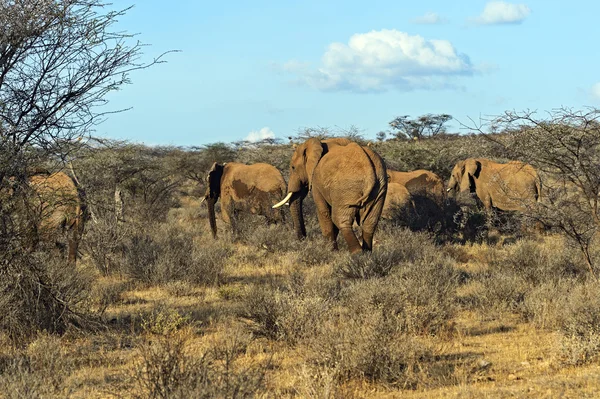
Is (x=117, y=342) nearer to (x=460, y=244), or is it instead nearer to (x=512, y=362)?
(x=512, y=362)

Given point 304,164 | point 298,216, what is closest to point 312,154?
point 304,164

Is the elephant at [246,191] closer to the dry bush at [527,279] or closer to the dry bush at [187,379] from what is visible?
the dry bush at [527,279]

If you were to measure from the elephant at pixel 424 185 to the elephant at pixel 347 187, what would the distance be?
14.1 feet

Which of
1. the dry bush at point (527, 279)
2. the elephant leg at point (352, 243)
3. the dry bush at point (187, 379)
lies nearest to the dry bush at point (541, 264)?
the dry bush at point (527, 279)

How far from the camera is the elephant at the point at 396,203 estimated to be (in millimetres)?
16031

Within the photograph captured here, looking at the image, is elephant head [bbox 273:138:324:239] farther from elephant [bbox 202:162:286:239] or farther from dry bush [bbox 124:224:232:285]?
elephant [bbox 202:162:286:239]

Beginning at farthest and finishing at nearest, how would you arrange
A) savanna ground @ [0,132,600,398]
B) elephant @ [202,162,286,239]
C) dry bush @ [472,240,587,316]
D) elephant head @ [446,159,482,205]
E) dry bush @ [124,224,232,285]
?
elephant head @ [446,159,482,205] → elephant @ [202,162,286,239] → dry bush @ [124,224,232,285] → dry bush @ [472,240,587,316] → savanna ground @ [0,132,600,398]

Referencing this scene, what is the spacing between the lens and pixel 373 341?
575 centimetres

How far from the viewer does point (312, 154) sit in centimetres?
1327

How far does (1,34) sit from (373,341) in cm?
416

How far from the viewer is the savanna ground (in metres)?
5.33

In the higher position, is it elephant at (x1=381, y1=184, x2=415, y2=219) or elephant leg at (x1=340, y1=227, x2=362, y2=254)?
elephant at (x1=381, y1=184, x2=415, y2=219)

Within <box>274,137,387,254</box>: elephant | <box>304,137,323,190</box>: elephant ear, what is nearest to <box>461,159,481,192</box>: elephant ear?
<box>274,137,387,254</box>: elephant

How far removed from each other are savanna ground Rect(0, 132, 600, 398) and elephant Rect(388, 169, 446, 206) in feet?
13.5
